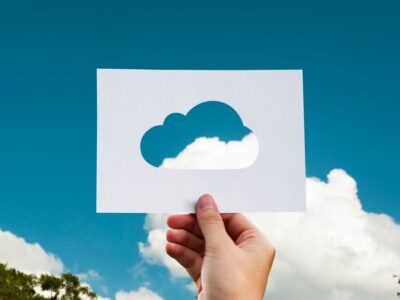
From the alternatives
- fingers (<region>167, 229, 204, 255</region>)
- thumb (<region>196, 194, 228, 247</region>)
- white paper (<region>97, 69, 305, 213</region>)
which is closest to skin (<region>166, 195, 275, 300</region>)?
thumb (<region>196, 194, 228, 247</region>)

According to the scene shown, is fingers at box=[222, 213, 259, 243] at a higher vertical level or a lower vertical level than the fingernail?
higher

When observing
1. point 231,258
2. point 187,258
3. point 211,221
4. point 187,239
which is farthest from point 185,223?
point 231,258

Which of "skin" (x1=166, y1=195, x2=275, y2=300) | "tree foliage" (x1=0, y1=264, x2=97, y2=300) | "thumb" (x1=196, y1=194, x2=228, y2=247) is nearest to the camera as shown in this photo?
"skin" (x1=166, y1=195, x2=275, y2=300)

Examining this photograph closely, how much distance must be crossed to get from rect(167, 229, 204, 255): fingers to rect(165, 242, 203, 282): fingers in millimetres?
30

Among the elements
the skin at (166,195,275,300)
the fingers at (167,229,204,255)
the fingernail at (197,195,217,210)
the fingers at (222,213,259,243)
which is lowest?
the skin at (166,195,275,300)

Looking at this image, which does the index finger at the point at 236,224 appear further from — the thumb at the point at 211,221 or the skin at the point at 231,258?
the thumb at the point at 211,221

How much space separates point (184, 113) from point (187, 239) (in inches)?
41.0

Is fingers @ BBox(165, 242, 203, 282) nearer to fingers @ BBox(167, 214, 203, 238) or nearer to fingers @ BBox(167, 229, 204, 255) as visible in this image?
fingers @ BBox(167, 229, 204, 255)

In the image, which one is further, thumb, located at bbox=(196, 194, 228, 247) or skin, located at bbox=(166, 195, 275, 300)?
thumb, located at bbox=(196, 194, 228, 247)

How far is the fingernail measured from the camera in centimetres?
391

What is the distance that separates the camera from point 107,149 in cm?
400

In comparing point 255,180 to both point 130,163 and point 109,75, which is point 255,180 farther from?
point 109,75

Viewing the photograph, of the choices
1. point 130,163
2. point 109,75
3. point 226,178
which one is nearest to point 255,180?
point 226,178

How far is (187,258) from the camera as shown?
4539mm
